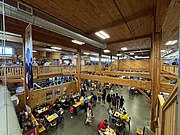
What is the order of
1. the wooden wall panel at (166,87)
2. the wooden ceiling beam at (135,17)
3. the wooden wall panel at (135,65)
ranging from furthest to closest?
the wooden wall panel at (135,65) → the wooden wall panel at (166,87) → the wooden ceiling beam at (135,17)

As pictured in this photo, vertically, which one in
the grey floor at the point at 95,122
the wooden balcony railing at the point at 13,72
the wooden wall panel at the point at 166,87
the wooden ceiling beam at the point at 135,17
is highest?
the wooden ceiling beam at the point at 135,17

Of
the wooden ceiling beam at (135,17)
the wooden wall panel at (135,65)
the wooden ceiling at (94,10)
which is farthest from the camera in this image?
the wooden wall panel at (135,65)

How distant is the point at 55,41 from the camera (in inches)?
305

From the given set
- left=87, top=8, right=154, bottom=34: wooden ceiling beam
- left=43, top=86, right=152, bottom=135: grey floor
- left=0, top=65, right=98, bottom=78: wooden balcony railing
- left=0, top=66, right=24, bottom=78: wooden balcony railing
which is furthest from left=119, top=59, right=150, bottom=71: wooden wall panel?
left=0, top=66, right=24, bottom=78: wooden balcony railing

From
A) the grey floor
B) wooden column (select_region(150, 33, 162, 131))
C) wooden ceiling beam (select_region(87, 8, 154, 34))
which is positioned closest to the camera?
wooden ceiling beam (select_region(87, 8, 154, 34))

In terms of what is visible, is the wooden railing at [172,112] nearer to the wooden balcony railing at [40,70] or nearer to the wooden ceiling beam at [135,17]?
the wooden ceiling beam at [135,17]

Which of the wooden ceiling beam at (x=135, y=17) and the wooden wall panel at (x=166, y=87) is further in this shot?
the wooden wall panel at (x=166, y=87)

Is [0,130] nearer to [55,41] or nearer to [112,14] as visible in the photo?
[112,14]

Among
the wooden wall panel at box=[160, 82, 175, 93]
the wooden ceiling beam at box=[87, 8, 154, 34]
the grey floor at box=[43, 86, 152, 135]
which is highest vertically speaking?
the wooden ceiling beam at box=[87, 8, 154, 34]

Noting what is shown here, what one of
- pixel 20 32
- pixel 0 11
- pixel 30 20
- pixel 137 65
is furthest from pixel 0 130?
pixel 137 65

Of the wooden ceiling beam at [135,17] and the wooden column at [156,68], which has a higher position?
the wooden ceiling beam at [135,17]

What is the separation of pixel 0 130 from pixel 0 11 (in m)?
3.02

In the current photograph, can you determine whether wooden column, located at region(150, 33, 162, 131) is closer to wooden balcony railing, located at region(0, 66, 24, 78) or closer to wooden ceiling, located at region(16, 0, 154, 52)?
wooden ceiling, located at region(16, 0, 154, 52)

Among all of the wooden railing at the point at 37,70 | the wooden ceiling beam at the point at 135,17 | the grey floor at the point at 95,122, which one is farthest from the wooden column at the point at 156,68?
the wooden railing at the point at 37,70
